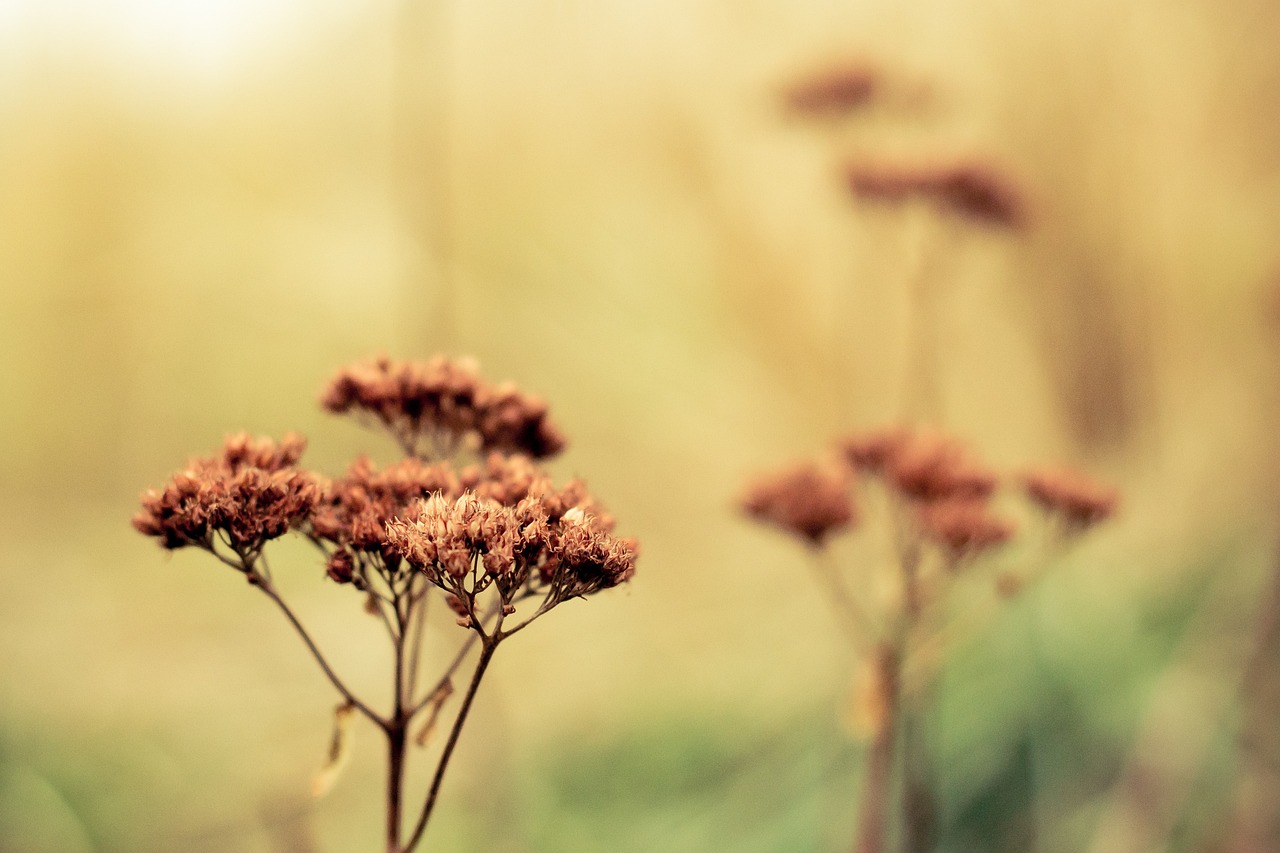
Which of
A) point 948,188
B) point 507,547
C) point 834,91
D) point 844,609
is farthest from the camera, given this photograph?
point 844,609

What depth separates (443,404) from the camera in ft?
3.32

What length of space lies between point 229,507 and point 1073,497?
1.22m

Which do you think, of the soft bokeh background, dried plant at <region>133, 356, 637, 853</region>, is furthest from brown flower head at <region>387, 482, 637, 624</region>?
the soft bokeh background

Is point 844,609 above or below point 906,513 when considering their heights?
above

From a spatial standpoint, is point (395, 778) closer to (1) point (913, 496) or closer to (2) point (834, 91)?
(1) point (913, 496)

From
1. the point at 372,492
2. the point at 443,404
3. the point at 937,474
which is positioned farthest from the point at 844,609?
the point at 372,492

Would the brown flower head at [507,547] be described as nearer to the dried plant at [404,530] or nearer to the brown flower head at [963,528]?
the dried plant at [404,530]

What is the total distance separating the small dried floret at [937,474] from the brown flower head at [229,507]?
3.10 ft

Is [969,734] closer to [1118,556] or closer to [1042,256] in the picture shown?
[1118,556]

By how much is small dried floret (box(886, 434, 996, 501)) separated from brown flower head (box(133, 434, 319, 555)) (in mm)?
946

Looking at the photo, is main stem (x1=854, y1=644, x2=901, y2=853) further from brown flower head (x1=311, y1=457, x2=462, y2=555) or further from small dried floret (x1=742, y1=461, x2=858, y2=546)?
brown flower head (x1=311, y1=457, x2=462, y2=555)

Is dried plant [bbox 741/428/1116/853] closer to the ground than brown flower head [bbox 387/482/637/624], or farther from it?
farther from it

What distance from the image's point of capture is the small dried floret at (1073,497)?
1.44 meters

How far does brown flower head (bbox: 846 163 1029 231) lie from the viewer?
1.94 m
